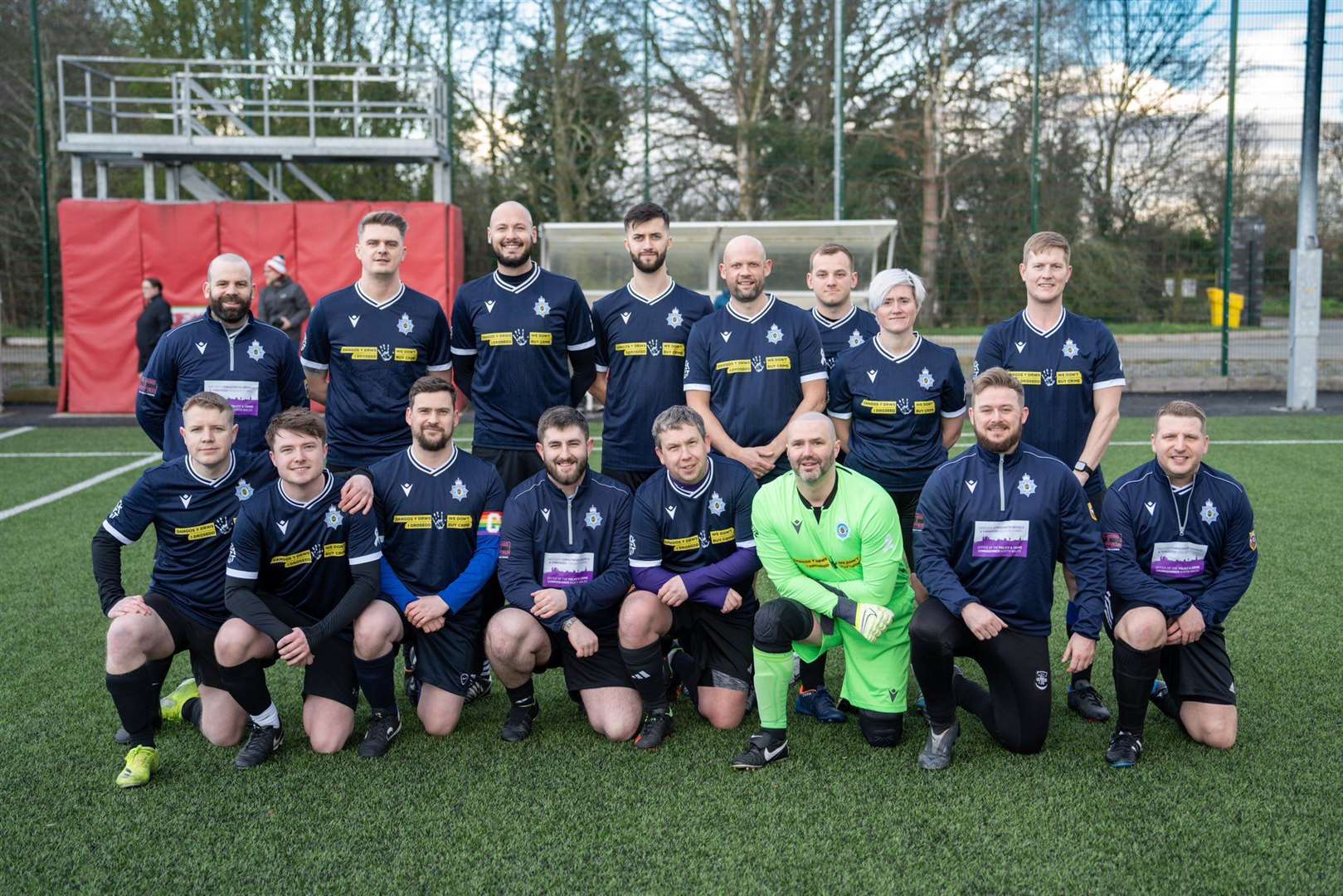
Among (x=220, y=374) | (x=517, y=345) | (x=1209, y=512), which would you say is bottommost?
(x=1209, y=512)

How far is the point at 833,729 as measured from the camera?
4012 millimetres

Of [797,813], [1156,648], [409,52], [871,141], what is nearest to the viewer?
[797,813]

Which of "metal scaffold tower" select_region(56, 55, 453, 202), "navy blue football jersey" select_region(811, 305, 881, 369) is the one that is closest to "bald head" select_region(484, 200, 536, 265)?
"navy blue football jersey" select_region(811, 305, 881, 369)

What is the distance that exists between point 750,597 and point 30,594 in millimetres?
3936

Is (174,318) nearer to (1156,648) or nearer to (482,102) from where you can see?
(482,102)

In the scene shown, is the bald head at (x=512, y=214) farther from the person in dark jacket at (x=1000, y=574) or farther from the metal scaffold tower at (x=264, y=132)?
the metal scaffold tower at (x=264, y=132)

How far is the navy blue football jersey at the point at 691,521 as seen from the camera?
410cm

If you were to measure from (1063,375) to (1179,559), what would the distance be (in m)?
0.93

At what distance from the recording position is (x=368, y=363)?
459 centimetres

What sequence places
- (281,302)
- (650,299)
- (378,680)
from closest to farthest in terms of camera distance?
(378,680), (650,299), (281,302)

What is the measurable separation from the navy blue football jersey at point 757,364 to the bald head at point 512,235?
0.82 metres

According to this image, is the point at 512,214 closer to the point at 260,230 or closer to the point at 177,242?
the point at 260,230

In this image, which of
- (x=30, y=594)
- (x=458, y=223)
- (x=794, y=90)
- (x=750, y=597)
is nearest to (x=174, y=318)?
(x=458, y=223)

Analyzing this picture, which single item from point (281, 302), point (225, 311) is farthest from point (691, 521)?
point (281, 302)
